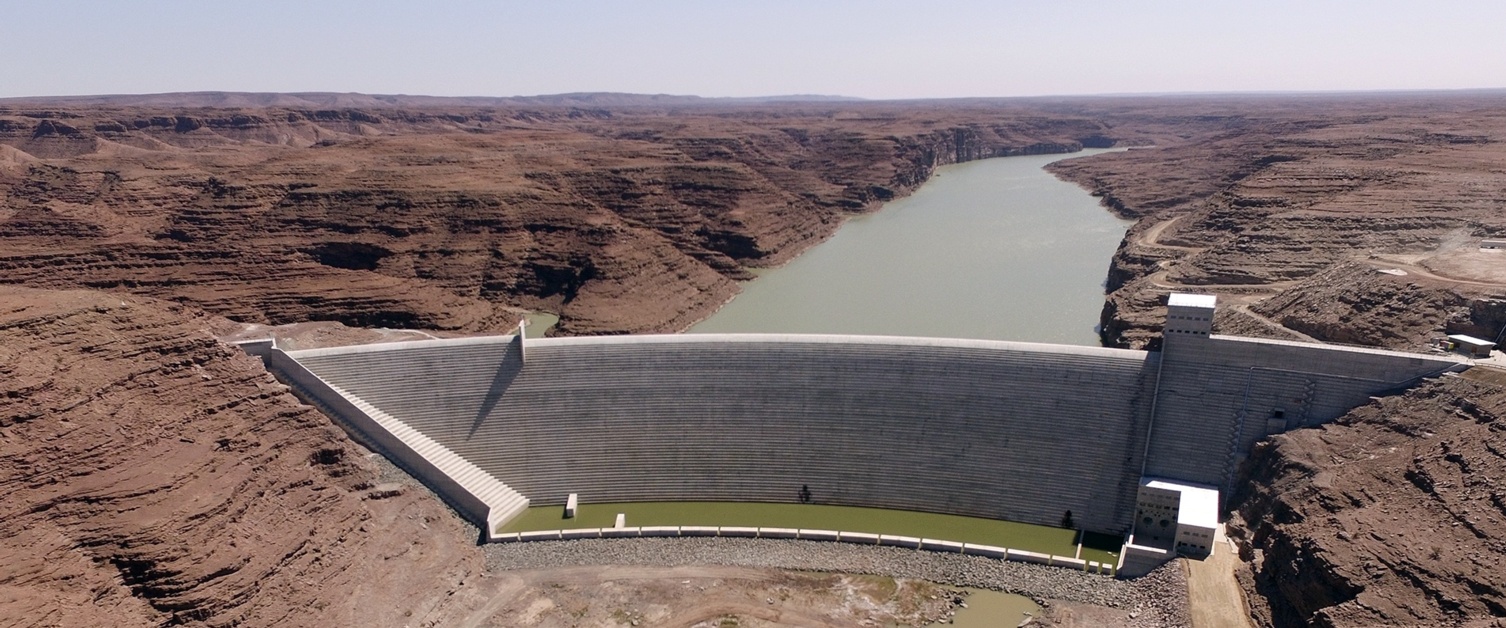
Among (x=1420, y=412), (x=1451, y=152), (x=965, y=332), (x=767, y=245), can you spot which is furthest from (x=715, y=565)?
(x=1451, y=152)

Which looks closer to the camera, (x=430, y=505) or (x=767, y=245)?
(x=430, y=505)

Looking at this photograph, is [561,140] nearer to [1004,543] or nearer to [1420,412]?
[1004,543]

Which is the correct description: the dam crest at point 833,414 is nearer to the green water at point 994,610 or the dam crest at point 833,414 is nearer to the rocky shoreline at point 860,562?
the rocky shoreline at point 860,562

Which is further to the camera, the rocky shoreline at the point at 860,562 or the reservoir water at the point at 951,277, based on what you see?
the reservoir water at the point at 951,277

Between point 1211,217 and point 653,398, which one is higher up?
point 1211,217

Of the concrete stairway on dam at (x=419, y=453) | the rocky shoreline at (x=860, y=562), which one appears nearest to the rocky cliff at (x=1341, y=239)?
the rocky shoreline at (x=860, y=562)

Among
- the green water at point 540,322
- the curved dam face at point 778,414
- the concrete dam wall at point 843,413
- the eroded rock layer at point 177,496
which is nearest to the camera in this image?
the eroded rock layer at point 177,496
